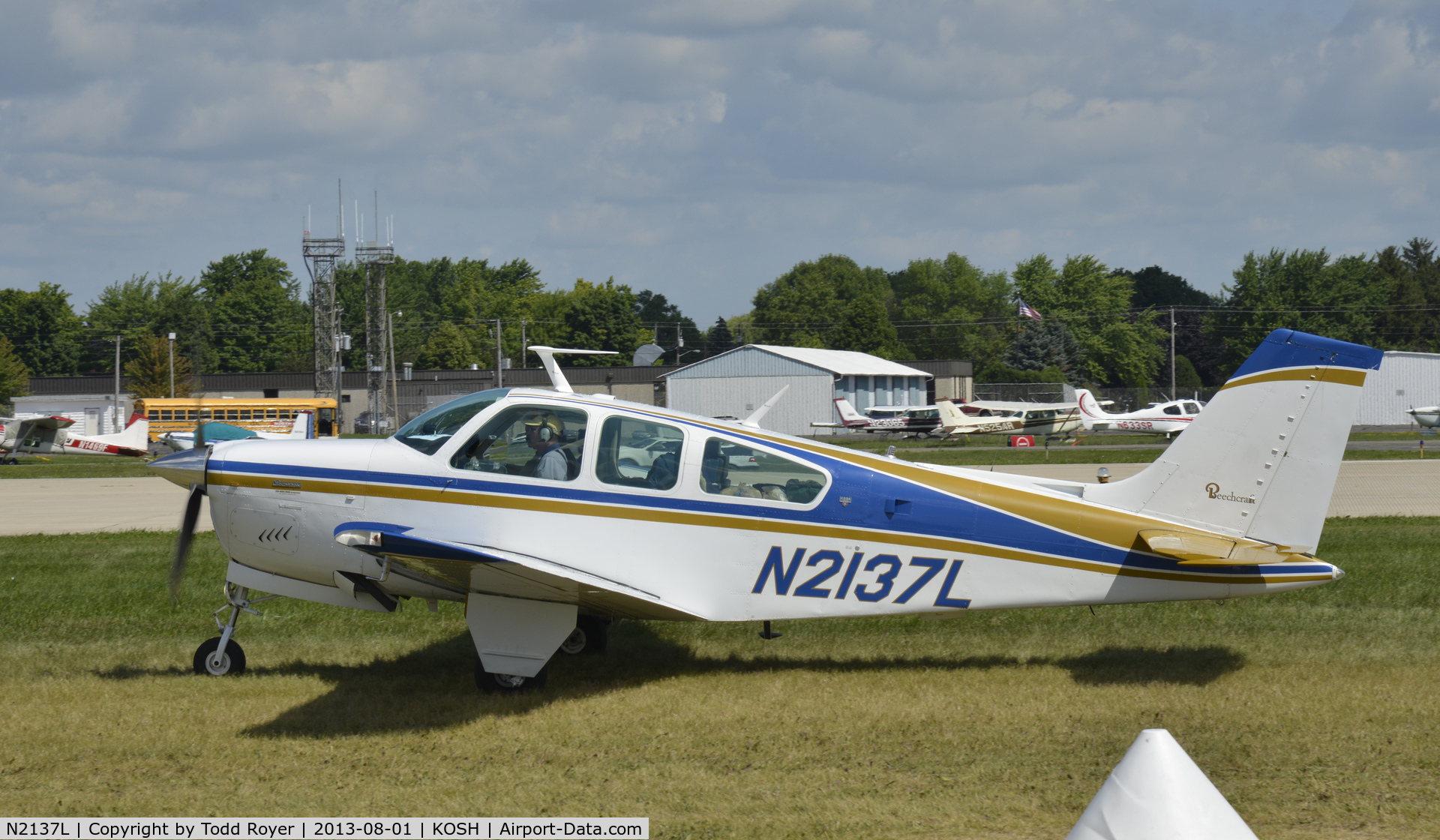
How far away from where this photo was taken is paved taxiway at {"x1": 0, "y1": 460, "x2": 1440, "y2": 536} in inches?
663

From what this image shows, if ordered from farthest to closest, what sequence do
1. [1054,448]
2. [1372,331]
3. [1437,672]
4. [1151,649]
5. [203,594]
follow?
[1372,331], [1054,448], [203,594], [1151,649], [1437,672]

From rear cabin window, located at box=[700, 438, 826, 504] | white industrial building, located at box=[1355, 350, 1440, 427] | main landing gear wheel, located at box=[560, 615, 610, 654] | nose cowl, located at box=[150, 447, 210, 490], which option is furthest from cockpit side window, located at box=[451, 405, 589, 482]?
white industrial building, located at box=[1355, 350, 1440, 427]

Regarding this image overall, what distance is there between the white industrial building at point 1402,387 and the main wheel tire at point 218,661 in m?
64.3

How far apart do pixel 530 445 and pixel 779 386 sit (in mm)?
48856

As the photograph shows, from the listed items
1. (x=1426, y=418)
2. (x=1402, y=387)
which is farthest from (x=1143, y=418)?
(x=1402, y=387)

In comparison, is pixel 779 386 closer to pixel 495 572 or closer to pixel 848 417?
pixel 848 417

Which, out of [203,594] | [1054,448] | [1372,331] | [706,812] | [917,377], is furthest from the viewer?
[1372,331]

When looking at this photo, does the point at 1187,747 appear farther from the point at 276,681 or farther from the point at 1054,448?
the point at 1054,448

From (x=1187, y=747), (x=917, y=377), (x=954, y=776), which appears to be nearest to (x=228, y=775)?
(x=954, y=776)

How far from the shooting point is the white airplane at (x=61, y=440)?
36281 millimetres

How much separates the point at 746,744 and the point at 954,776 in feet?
4.02

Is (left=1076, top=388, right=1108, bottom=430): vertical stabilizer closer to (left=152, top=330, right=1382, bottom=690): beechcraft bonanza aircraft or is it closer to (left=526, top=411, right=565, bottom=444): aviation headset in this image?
(left=152, top=330, right=1382, bottom=690): beechcraft bonanza aircraft

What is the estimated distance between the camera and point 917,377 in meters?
64.3

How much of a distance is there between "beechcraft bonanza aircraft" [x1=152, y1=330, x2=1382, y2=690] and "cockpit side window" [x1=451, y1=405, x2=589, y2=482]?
0.01 meters
